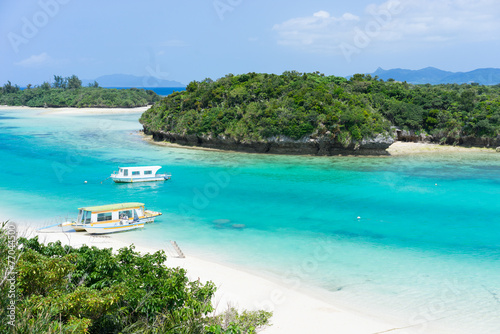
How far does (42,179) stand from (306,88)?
31.3 meters

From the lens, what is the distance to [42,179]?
32.1 metres

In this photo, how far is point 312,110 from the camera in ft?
145

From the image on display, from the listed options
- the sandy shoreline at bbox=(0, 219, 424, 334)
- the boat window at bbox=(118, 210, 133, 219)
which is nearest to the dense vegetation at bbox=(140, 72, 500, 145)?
the boat window at bbox=(118, 210, 133, 219)

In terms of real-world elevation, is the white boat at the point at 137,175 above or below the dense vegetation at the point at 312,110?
below

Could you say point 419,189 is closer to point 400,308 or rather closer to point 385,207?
point 385,207

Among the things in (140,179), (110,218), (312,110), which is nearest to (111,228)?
(110,218)

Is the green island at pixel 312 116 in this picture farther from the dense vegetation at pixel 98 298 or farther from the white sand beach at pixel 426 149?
the dense vegetation at pixel 98 298

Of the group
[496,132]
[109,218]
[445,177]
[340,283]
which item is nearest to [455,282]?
[340,283]

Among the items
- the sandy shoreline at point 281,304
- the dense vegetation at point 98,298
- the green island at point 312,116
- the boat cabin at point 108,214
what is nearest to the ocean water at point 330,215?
the sandy shoreline at point 281,304

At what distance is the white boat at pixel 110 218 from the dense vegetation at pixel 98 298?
893 cm

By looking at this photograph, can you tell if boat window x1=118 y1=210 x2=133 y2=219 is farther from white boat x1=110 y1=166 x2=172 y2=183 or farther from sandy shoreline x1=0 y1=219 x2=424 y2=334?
white boat x1=110 y1=166 x2=172 y2=183

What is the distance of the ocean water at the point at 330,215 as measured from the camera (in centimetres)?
1457

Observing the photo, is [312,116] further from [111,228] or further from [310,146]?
[111,228]

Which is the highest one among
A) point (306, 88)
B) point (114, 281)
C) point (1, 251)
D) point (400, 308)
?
point (306, 88)
